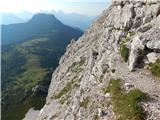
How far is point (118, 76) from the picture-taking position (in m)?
40.9

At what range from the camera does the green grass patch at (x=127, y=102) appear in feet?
102

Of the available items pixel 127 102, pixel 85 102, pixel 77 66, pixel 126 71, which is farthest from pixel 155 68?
pixel 77 66

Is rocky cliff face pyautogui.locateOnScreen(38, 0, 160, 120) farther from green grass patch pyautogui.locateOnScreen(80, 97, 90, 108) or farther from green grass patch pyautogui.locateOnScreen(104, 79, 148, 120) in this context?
green grass patch pyautogui.locateOnScreen(104, 79, 148, 120)

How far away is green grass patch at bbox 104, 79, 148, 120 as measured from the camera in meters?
31.0

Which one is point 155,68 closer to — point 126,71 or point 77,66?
point 126,71

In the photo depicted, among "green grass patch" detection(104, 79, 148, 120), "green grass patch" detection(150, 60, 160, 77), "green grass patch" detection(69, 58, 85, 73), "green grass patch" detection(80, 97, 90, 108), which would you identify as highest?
"green grass patch" detection(150, 60, 160, 77)

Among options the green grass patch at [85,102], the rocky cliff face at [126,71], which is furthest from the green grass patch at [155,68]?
the green grass patch at [85,102]

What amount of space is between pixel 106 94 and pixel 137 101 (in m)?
6.32

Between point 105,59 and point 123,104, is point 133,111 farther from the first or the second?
point 105,59

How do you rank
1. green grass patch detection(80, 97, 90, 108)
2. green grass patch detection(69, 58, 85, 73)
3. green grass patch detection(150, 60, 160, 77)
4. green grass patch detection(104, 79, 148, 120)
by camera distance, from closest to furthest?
1. green grass patch detection(104, 79, 148, 120)
2. green grass patch detection(150, 60, 160, 77)
3. green grass patch detection(80, 97, 90, 108)
4. green grass patch detection(69, 58, 85, 73)

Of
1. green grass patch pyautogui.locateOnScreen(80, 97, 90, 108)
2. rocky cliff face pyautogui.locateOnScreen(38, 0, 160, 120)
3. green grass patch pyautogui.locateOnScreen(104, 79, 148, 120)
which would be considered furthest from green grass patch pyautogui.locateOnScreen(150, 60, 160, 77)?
green grass patch pyautogui.locateOnScreen(80, 97, 90, 108)

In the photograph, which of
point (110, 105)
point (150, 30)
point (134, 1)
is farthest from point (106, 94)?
point (134, 1)

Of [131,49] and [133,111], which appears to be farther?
[131,49]

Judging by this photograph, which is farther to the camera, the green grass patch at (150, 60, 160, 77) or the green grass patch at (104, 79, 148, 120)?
the green grass patch at (150, 60, 160, 77)
